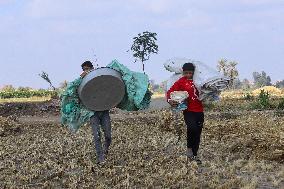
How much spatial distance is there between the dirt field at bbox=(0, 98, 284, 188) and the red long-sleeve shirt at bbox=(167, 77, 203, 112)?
952 millimetres

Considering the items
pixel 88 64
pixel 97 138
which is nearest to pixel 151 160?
pixel 97 138

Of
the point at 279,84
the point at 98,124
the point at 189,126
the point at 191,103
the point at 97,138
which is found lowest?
the point at 97,138

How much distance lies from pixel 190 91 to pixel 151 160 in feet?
4.64

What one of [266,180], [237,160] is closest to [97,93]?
[237,160]

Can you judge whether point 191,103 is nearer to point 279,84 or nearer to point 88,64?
point 88,64

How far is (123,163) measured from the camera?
1071 centimetres

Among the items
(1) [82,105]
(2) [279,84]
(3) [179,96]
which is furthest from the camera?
(2) [279,84]

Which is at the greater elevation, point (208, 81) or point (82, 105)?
point (208, 81)

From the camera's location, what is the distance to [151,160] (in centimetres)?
1055

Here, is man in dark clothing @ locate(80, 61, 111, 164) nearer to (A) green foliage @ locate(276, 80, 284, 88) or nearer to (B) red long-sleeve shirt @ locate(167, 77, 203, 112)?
(B) red long-sleeve shirt @ locate(167, 77, 203, 112)

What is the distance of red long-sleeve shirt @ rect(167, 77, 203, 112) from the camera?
33.7ft

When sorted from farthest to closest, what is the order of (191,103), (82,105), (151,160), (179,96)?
1. (82,105)
2. (151,160)
3. (191,103)
4. (179,96)

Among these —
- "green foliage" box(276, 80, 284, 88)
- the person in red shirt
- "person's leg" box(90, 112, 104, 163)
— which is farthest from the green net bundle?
"green foliage" box(276, 80, 284, 88)

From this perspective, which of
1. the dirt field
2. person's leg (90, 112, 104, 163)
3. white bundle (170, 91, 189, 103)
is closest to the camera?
the dirt field
